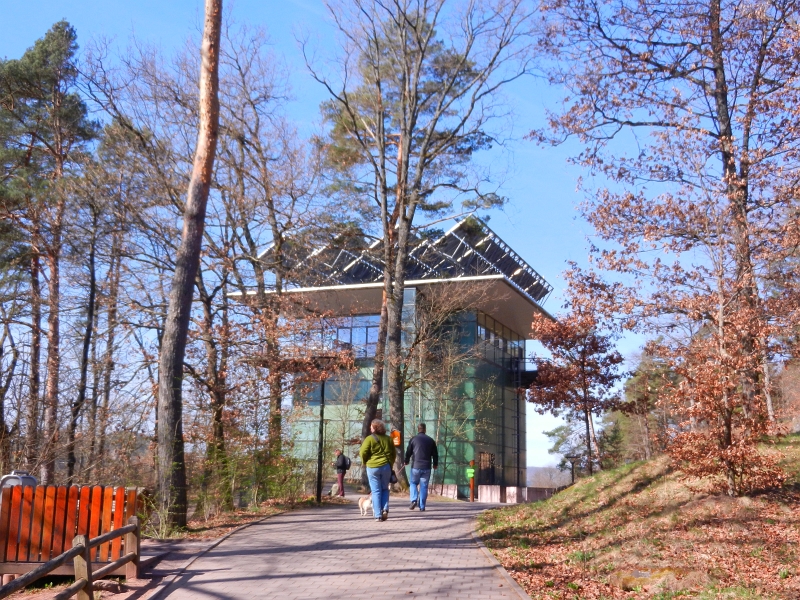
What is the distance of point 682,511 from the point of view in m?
10.9

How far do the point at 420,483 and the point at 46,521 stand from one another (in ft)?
25.4

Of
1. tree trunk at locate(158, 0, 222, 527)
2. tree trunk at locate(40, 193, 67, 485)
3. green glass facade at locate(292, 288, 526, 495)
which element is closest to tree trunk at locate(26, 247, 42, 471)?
tree trunk at locate(40, 193, 67, 485)

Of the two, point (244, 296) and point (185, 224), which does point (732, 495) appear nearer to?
point (185, 224)

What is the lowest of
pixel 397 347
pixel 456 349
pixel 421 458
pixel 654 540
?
pixel 654 540

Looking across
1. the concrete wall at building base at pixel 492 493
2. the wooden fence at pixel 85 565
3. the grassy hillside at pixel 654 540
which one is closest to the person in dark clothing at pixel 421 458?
the grassy hillside at pixel 654 540

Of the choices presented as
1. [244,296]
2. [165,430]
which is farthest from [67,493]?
[244,296]

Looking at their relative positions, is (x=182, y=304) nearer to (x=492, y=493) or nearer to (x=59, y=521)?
(x=59, y=521)

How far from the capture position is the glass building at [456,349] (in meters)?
31.1

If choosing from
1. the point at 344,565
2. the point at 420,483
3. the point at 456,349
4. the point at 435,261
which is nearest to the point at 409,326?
the point at 456,349

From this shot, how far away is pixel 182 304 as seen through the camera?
1196cm

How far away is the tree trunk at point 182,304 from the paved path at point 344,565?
1.37m

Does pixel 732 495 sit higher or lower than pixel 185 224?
lower

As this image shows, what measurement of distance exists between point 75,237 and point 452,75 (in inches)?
490

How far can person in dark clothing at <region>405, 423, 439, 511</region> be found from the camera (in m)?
13.9
